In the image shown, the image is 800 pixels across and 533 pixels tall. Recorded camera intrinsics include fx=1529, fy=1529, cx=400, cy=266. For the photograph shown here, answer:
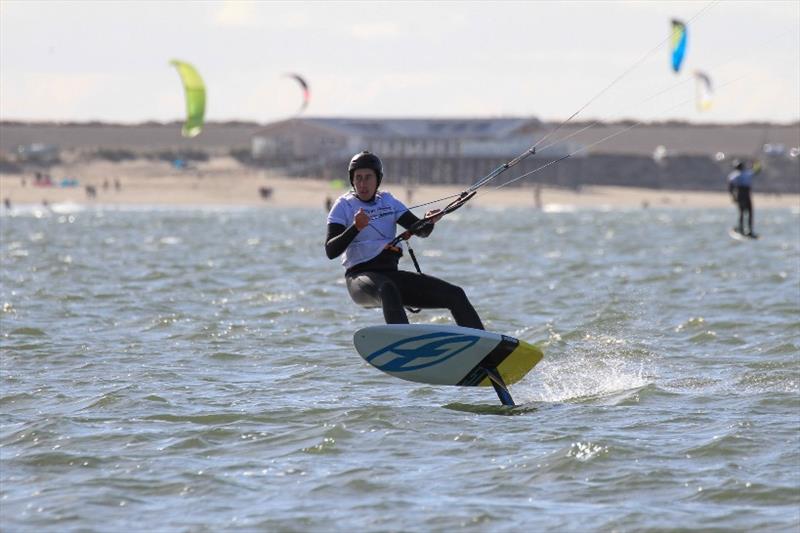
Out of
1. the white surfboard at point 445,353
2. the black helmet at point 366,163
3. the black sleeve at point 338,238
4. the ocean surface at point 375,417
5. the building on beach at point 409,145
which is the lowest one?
the ocean surface at point 375,417

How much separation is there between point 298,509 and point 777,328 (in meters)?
8.95

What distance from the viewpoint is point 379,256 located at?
10305 mm

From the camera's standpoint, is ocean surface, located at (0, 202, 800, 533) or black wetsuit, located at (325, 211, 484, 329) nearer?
ocean surface, located at (0, 202, 800, 533)

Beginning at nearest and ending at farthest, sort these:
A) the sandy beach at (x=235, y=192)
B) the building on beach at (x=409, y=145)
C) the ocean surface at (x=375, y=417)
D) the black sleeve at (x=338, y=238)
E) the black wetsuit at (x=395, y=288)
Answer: the ocean surface at (x=375, y=417)
the black sleeve at (x=338, y=238)
the black wetsuit at (x=395, y=288)
the sandy beach at (x=235, y=192)
the building on beach at (x=409, y=145)

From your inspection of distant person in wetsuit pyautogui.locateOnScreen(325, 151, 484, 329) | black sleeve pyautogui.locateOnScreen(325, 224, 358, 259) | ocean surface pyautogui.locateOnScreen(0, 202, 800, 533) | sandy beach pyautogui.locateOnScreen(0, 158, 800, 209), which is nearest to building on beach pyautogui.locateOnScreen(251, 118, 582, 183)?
sandy beach pyautogui.locateOnScreen(0, 158, 800, 209)

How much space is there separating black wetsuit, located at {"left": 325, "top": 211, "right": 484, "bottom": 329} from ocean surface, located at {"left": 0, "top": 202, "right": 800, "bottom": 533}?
26.7 inches

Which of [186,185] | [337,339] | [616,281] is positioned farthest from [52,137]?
[337,339]

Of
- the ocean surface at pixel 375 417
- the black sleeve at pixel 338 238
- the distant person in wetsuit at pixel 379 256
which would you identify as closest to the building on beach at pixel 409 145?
the ocean surface at pixel 375 417

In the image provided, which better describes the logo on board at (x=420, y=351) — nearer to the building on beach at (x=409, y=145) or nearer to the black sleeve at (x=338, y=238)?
the black sleeve at (x=338, y=238)

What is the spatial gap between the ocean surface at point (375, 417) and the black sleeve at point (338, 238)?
3.55 ft

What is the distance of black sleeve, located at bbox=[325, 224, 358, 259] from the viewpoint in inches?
390

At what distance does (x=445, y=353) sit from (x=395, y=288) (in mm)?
549

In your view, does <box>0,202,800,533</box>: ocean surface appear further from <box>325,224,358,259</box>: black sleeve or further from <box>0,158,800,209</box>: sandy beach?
<box>0,158,800,209</box>: sandy beach

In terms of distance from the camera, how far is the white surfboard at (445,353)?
10117 millimetres
